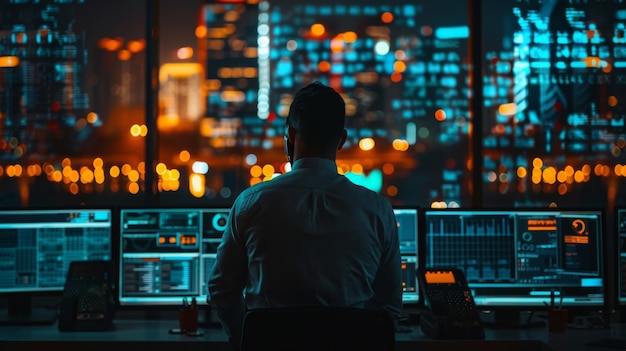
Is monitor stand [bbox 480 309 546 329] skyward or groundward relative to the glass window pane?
groundward

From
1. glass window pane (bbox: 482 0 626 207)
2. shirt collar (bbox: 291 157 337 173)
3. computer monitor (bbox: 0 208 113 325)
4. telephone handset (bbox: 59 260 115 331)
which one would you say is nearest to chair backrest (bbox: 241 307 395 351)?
shirt collar (bbox: 291 157 337 173)

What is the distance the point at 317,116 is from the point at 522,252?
186 centimetres

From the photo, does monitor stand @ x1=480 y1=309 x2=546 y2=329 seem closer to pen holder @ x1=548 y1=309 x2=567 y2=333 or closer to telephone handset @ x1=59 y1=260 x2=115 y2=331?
pen holder @ x1=548 y1=309 x2=567 y2=333

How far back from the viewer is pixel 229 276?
6.16 feet

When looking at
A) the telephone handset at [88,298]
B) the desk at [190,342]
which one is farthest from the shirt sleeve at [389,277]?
the telephone handset at [88,298]

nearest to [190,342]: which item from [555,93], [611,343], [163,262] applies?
[163,262]

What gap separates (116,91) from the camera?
419 cm

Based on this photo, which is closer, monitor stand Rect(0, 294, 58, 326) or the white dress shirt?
the white dress shirt

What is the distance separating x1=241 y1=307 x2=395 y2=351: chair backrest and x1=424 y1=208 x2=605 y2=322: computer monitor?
1.78 meters

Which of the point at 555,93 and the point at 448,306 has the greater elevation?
the point at 555,93

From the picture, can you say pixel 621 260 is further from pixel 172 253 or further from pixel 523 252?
pixel 172 253

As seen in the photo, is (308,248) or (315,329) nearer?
(315,329)

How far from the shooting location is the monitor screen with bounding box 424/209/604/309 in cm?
342

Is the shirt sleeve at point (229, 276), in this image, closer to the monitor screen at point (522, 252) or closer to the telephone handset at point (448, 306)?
the telephone handset at point (448, 306)
